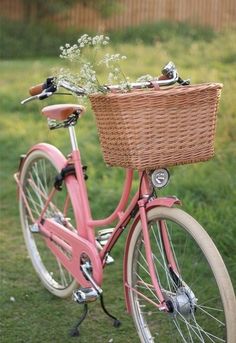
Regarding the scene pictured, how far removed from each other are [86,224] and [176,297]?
0.72 m

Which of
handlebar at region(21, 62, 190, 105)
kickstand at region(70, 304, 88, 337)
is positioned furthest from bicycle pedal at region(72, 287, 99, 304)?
handlebar at region(21, 62, 190, 105)

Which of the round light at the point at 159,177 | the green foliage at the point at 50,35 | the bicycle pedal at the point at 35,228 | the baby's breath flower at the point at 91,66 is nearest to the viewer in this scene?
the baby's breath flower at the point at 91,66

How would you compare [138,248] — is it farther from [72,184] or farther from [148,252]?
[72,184]

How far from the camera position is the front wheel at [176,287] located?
101 inches

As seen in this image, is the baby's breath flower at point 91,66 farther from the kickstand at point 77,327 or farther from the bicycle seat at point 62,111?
the kickstand at point 77,327

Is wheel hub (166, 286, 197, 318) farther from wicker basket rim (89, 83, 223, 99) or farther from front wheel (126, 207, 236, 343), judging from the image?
wicker basket rim (89, 83, 223, 99)

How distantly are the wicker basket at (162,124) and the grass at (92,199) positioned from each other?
4.03 feet

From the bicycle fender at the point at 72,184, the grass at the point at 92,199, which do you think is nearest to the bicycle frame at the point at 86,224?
the bicycle fender at the point at 72,184

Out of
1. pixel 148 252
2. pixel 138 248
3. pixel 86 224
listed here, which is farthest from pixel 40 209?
pixel 148 252

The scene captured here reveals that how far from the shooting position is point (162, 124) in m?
2.60

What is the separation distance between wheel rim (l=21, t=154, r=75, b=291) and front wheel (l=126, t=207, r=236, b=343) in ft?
2.25

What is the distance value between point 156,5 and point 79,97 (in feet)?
50.7

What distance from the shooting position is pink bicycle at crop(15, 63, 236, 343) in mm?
2789

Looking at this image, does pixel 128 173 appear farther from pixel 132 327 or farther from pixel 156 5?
pixel 156 5
